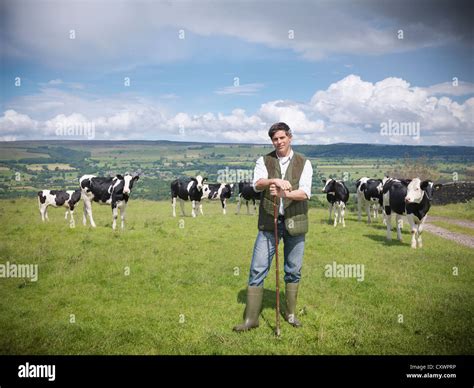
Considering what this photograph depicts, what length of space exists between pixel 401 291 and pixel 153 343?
18.3 feet

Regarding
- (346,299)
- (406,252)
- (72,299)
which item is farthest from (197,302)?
(406,252)

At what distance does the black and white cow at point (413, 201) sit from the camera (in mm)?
12422

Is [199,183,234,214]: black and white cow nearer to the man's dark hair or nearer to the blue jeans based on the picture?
the blue jeans

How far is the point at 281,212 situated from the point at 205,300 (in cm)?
272

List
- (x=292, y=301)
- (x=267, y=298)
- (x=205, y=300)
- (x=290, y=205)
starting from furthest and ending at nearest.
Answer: (x=267, y=298) < (x=205, y=300) < (x=292, y=301) < (x=290, y=205)

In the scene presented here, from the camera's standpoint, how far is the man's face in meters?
5.68

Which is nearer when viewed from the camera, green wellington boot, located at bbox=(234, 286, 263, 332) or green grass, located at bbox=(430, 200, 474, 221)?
green wellington boot, located at bbox=(234, 286, 263, 332)

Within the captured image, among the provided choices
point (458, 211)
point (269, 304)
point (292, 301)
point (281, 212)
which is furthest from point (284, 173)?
point (458, 211)

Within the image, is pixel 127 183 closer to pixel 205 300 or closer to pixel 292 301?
pixel 205 300

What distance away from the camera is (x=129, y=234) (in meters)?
13.5

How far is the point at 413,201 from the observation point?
12.4m

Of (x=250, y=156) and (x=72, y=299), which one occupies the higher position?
(x=250, y=156)

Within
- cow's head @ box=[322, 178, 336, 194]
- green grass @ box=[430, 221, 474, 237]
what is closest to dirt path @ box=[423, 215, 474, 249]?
green grass @ box=[430, 221, 474, 237]
